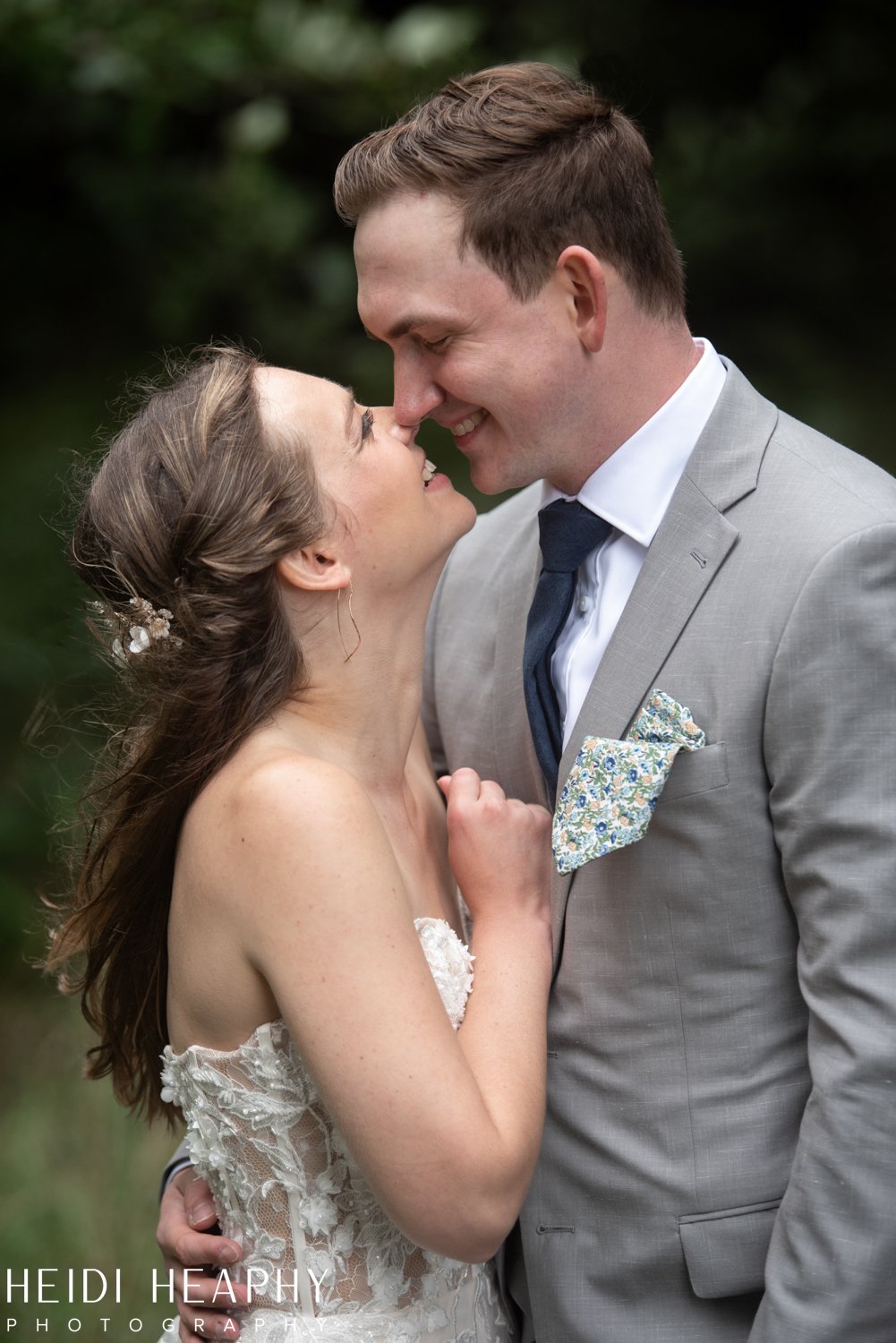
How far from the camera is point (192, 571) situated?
7.82ft

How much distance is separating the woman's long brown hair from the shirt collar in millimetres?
535

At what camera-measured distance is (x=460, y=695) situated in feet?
9.53

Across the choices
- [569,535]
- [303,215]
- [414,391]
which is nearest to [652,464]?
[569,535]

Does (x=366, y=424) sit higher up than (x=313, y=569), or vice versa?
(x=366, y=424)

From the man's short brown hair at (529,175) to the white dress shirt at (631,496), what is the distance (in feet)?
0.67

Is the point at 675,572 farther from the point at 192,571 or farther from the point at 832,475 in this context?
the point at 192,571

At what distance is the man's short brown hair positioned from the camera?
8.07 ft

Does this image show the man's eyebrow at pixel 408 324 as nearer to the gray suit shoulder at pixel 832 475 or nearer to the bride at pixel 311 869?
the bride at pixel 311 869

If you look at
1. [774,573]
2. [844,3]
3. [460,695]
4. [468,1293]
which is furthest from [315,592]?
[844,3]

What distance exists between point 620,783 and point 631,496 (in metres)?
0.58

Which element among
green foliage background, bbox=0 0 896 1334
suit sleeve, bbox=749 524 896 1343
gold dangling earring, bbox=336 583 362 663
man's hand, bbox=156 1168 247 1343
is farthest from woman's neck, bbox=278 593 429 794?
green foliage background, bbox=0 0 896 1334

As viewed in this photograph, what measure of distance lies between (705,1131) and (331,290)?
5345mm

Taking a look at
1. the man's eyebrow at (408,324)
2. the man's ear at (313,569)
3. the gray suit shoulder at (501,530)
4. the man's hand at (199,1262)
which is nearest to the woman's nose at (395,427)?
the man's eyebrow at (408,324)

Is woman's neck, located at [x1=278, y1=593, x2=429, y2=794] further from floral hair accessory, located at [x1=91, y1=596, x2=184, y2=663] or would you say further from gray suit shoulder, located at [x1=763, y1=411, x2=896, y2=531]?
gray suit shoulder, located at [x1=763, y1=411, x2=896, y2=531]
